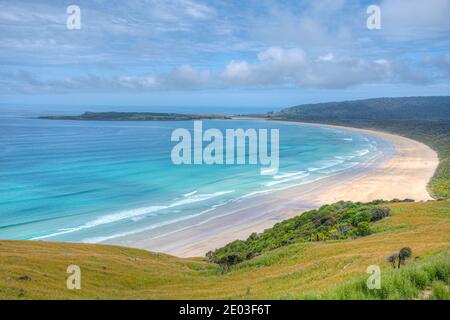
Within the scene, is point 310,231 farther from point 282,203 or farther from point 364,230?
point 282,203

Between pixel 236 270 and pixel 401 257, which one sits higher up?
pixel 401 257

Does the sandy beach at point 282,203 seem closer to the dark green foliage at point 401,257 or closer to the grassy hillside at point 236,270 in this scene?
the grassy hillside at point 236,270

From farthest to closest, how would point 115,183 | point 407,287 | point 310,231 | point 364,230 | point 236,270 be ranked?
1. point 115,183
2. point 310,231
3. point 364,230
4. point 236,270
5. point 407,287

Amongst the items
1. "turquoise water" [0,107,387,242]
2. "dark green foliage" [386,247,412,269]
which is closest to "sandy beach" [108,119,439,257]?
"turquoise water" [0,107,387,242]

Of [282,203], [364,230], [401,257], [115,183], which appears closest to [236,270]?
[364,230]

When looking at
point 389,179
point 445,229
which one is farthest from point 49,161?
point 445,229

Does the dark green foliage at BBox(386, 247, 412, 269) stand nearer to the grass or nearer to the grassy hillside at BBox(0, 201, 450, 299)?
the grassy hillside at BBox(0, 201, 450, 299)
